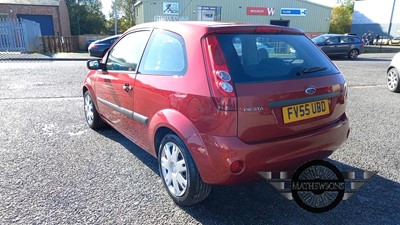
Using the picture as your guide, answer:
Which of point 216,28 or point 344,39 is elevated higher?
point 216,28

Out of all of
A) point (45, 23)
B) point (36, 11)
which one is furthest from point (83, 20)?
point (36, 11)

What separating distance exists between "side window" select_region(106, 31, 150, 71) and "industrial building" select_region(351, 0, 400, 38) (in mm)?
43777

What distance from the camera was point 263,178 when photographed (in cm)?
236

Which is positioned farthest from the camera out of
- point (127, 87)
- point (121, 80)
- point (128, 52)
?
point (128, 52)

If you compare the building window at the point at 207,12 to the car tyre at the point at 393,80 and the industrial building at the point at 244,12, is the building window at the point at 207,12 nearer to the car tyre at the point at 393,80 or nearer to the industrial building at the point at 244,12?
the industrial building at the point at 244,12

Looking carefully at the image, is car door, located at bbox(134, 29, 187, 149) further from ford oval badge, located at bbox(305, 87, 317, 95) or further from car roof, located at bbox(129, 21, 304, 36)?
ford oval badge, located at bbox(305, 87, 317, 95)

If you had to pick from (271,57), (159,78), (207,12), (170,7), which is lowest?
(159,78)

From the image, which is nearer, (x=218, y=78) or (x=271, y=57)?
(x=218, y=78)

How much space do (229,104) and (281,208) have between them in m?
1.18

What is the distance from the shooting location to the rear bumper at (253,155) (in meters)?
2.17

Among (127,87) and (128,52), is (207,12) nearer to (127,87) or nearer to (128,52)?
(128,52)

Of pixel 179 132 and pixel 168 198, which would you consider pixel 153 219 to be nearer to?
pixel 168 198

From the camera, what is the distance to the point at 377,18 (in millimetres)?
40250

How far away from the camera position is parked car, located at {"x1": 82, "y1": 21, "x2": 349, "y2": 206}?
2.19 metres
